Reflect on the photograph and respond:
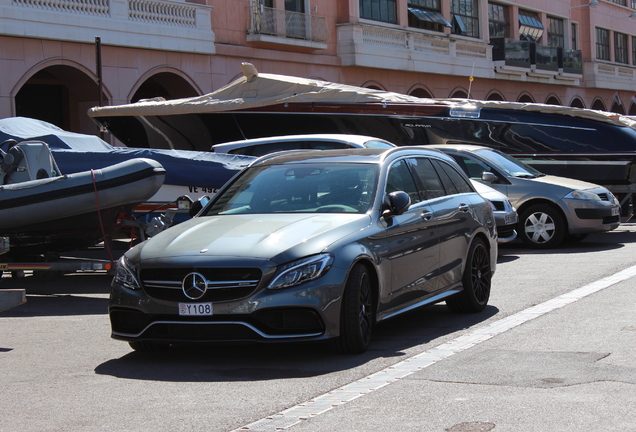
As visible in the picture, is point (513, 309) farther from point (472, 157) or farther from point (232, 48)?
point (232, 48)

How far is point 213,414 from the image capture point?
5.73 metres

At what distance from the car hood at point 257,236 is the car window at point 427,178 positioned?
1.33 metres

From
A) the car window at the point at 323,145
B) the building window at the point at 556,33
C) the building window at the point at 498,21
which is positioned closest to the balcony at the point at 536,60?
the building window at the point at 498,21

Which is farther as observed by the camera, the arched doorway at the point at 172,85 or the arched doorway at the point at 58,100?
the arched doorway at the point at 172,85

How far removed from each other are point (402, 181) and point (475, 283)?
1451 mm

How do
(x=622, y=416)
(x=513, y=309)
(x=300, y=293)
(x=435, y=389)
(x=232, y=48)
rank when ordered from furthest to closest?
(x=232, y=48) < (x=513, y=309) < (x=300, y=293) < (x=435, y=389) < (x=622, y=416)

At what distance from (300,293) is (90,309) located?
14.3 ft

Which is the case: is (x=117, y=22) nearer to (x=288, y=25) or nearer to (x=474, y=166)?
(x=288, y=25)

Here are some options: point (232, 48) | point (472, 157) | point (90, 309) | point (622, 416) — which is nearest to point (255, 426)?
point (622, 416)

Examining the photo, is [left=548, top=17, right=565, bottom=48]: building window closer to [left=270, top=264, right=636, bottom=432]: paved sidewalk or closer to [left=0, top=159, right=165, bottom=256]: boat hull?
[left=0, top=159, right=165, bottom=256]: boat hull

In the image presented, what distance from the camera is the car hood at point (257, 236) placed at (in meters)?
7.16

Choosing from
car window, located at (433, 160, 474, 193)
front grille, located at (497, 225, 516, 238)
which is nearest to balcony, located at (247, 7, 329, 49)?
front grille, located at (497, 225, 516, 238)

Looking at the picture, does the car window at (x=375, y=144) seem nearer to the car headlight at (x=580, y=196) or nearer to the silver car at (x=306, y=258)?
the car headlight at (x=580, y=196)

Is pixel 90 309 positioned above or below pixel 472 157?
below
